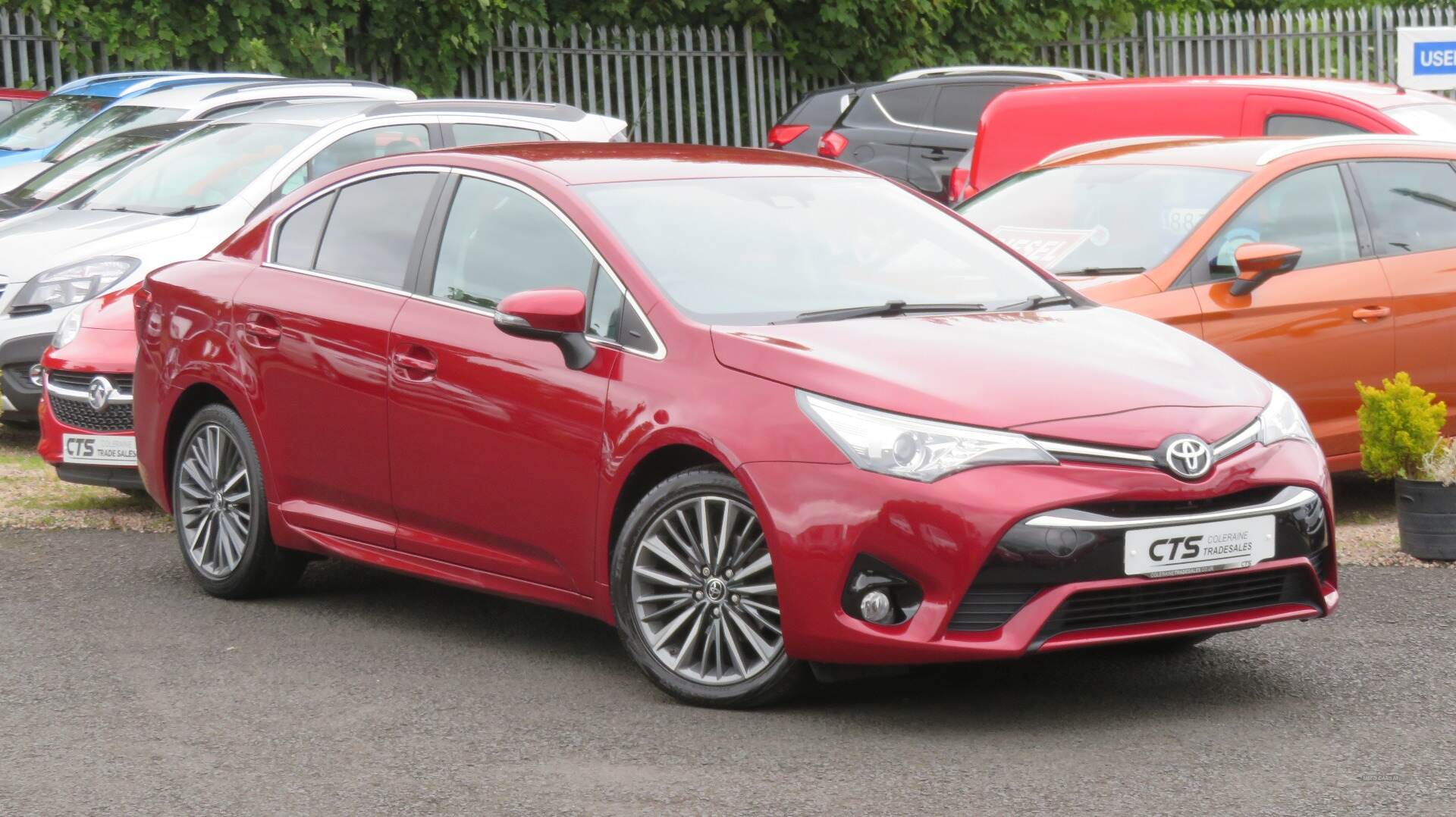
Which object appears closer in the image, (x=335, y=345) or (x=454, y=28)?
(x=335, y=345)

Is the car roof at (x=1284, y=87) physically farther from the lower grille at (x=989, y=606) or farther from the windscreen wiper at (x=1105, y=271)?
the lower grille at (x=989, y=606)

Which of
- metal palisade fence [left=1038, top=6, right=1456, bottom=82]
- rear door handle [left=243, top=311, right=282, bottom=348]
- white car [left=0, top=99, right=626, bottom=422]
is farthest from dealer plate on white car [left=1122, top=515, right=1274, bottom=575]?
metal palisade fence [left=1038, top=6, right=1456, bottom=82]

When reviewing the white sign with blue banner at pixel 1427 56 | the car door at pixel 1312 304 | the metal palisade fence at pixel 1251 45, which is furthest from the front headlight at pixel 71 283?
the metal palisade fence at pixel 1251 45

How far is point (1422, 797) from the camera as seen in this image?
4.50 m

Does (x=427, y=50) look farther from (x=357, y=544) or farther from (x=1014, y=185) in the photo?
(x=357, y=544)

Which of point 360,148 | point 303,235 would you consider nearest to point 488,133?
point 360,148

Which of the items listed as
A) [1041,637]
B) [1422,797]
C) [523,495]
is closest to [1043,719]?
[1041,637]

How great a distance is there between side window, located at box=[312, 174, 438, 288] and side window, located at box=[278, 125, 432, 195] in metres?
3.94

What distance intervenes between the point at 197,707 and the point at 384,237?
1.79m

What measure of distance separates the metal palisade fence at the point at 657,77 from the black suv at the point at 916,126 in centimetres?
582

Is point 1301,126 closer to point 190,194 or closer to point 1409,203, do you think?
point 1409,203

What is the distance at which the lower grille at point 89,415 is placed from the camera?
27.8 feet

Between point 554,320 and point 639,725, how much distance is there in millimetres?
1154

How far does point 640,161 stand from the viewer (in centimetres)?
639
